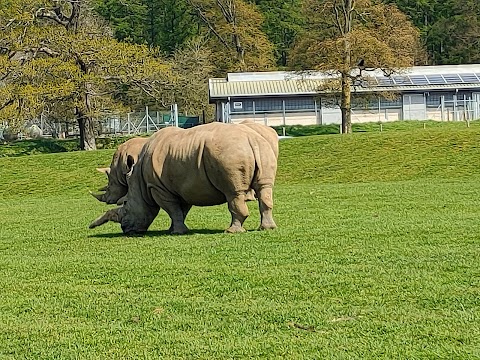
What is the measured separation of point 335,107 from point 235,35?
739 inches

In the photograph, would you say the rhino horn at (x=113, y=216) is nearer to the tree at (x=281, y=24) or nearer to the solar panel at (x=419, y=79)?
the solar panel at (x=419, y=79)

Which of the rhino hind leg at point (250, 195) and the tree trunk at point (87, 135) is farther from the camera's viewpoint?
the tree trunk at point (87, 135)

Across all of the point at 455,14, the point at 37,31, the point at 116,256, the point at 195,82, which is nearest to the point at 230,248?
the point at 116,256

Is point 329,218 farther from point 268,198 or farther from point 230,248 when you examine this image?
point 230,248

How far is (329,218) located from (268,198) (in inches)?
111

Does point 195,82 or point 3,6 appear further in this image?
point 195,82

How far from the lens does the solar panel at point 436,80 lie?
197 ft

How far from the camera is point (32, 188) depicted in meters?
34.3

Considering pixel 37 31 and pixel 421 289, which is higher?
pixel 37 31

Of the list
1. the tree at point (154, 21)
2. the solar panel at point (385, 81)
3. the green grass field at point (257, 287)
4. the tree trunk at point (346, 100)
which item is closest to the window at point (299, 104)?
the solar panel at point (385, 81)

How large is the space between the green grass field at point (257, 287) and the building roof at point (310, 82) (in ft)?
134

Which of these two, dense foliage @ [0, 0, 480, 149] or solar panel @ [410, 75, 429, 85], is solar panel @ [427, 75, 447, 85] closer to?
solar panel @ [410, 75, 429, 85]

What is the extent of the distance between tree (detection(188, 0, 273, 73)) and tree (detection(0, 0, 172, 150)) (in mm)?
29017

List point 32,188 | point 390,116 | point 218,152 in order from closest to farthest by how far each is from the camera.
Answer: point 218,152 < point 32,188 < point 390,116
